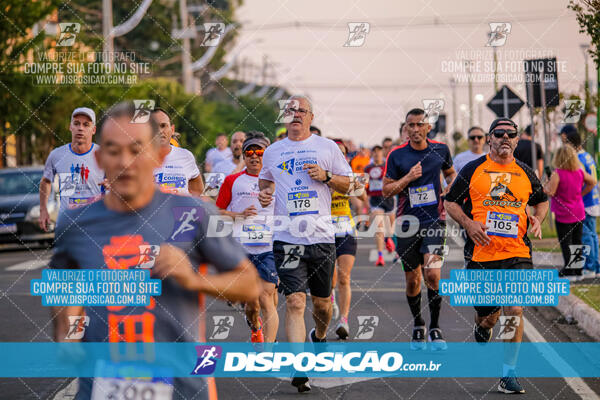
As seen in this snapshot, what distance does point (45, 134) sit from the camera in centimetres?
3225

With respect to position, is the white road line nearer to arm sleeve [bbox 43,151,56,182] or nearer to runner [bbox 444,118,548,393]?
runner [bbox 444,118,548,393]

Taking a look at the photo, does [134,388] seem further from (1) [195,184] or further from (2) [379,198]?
(2) [379,198]

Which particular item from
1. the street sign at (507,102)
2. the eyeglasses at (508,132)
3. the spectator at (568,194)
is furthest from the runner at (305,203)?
the street sign at (507,102)

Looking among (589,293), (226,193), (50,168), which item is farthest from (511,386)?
(50,168)

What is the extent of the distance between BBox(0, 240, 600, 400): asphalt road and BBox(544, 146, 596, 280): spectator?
157 cm

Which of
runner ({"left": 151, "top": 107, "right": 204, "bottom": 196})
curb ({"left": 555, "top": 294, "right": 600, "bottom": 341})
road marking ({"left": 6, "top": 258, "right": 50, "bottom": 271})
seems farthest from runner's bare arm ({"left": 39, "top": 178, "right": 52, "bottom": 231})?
road marking ({"left": 6, "top": 258, "right": 50, "bottom": 271})

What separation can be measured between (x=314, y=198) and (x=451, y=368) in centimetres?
195

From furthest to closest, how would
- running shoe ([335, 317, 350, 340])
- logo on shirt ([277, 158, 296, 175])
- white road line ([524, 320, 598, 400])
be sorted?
running shoe ([335, 317, 350, 340]) < logo on shirt ([277, 158, 296, 175]) < white road line ([524, 320, 598, 400])

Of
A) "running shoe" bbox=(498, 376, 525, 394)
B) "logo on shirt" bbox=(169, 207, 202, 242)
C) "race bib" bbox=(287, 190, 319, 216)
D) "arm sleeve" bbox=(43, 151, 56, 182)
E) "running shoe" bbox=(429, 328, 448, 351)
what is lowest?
"running shoe" bbox=(498, 376, 525, 394)

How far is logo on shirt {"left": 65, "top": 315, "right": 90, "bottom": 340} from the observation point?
12.7 feet

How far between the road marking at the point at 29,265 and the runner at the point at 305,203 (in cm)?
1099

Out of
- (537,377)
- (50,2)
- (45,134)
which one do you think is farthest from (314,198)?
(45,134)

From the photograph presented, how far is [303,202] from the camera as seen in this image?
27.7ft

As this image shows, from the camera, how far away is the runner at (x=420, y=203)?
10.3 metres
